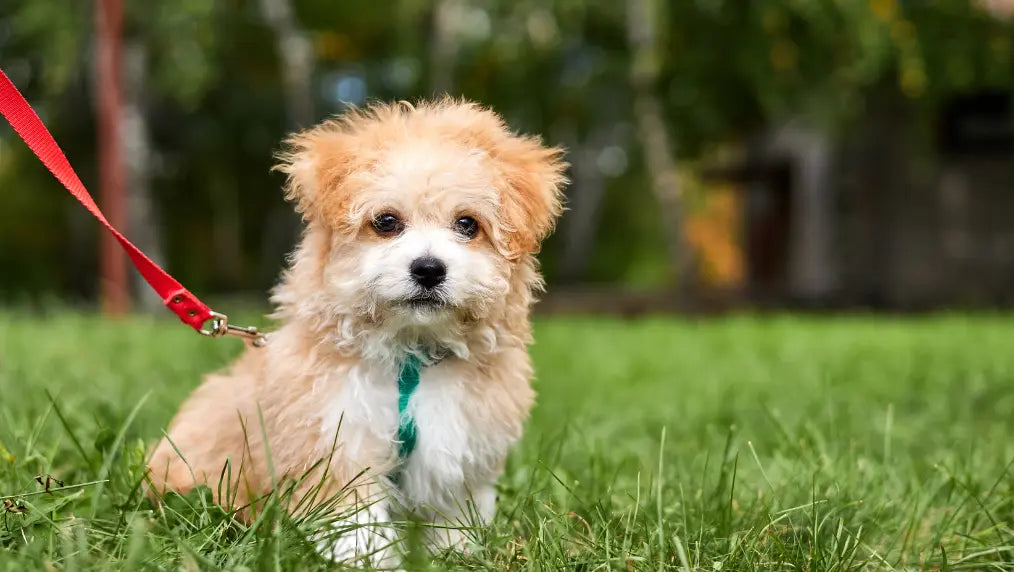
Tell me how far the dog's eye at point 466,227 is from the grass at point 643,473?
2.52 ft

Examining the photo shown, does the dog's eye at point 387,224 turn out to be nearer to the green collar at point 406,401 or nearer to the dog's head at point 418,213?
the dog's head at point 418,213

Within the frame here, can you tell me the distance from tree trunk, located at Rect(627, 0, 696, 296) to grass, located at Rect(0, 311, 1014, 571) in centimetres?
819

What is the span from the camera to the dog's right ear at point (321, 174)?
2760mm

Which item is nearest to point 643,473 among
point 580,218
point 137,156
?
Result: point 137,156

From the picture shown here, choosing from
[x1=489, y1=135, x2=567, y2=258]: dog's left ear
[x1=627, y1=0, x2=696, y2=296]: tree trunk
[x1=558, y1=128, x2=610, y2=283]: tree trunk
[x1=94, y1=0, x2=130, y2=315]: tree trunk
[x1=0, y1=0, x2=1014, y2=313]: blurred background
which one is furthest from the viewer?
[x1=558, y1=128, x2=610, y2=283]: tree trunk

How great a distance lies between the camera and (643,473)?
338 cm

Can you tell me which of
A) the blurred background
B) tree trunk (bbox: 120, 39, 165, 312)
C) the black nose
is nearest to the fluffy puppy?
the black nose

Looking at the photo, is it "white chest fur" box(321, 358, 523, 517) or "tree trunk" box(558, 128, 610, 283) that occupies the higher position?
"white chest fur" box(321, 358, 523, 517)

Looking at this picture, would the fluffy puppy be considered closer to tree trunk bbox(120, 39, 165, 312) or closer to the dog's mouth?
the dog's mouth

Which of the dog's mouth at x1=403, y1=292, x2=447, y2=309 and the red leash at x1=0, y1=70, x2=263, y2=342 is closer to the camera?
the dog's mouth at x1=403, y1=292, x2=447, y2=309

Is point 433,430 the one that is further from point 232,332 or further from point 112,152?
point 112,152

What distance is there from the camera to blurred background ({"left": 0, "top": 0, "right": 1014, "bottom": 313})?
13.5 metres

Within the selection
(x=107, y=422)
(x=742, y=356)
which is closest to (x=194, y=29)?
(x=742, y=356)

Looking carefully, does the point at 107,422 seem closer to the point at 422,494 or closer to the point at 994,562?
the point at 422,494
